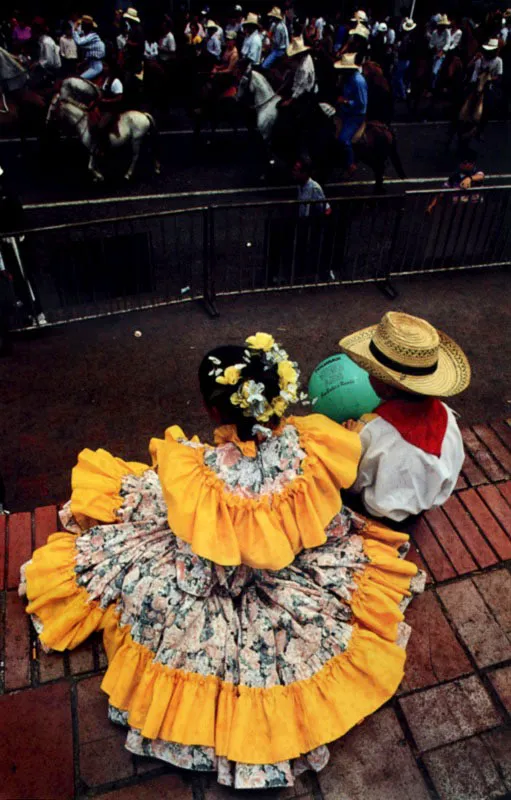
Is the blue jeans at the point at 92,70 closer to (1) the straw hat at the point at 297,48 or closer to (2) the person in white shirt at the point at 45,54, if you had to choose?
(2) the person in white shirt at the point at 45,54

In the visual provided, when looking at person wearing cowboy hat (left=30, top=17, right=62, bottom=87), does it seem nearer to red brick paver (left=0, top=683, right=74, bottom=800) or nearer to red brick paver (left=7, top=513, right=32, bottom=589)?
red brick paver (left=7, top=513, right=32, bottom=589)

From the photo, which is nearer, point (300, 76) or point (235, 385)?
point (235, 385)

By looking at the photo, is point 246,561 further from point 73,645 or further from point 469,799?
point 469,799

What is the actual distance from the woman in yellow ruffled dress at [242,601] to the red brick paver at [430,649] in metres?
0.14

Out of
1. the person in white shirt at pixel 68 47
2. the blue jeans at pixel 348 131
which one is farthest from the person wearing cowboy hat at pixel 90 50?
the blue jeans at pixel 348 131

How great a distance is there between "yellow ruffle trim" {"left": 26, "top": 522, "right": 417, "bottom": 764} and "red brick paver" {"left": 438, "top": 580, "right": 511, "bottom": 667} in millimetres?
392

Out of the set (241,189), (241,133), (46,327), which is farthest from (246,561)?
(241,133)

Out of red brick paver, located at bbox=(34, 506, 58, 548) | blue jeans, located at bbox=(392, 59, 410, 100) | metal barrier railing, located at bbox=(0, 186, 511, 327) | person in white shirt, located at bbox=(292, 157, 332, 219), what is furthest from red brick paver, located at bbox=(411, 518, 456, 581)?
blue jeans, located at bbox=(392, 59, 410, 100)

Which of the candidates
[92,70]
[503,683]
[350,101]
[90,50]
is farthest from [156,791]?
[90,50]

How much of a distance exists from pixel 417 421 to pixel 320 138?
8228 mm

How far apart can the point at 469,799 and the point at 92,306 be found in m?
5.53

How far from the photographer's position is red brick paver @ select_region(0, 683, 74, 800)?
234 centimetres

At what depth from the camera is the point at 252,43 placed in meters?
13.6

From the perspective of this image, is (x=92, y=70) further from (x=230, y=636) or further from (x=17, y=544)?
(x=230, y=636)
